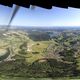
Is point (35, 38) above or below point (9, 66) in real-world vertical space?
above

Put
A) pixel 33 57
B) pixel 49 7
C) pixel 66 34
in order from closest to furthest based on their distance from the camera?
1. pixel 49 7
2. pixel 33 57
3. pixel 66 34

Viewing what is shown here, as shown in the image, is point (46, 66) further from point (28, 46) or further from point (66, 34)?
point (66, 34)

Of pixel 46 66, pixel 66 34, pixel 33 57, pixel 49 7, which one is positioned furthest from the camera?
pixel 66 34

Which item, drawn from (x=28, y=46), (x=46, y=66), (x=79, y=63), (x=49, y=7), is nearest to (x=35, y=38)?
(x=28, y=46)

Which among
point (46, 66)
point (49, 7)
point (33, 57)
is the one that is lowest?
point (46, 66)

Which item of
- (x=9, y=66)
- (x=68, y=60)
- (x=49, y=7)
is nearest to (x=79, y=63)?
(x=68, y=60)

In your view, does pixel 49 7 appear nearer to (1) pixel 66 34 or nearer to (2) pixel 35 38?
(2) pixel 35 38

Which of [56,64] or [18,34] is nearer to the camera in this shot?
[56,64]
